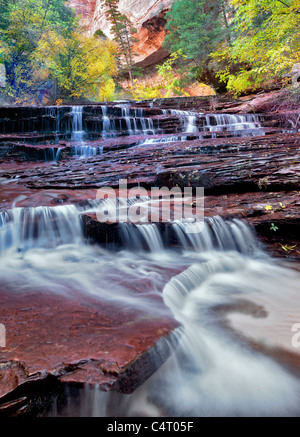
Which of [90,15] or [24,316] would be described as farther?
[90,15]

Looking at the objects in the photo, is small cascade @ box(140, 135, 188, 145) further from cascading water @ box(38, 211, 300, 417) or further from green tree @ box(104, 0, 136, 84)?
green tree @ box(104, 0, 136, 84)

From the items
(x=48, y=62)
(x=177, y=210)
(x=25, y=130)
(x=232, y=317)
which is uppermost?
(x=48, y=62)

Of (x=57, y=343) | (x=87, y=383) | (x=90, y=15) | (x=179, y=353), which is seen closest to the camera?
(x=87, y=383)

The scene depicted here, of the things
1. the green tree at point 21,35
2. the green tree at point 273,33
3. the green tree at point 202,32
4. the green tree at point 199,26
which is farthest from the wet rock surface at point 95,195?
the green tree at point 199,26

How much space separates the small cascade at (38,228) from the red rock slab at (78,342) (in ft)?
6.29

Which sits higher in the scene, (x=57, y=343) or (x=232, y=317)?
(x=57, y=343)

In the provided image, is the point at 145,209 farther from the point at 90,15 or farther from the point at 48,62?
the point at 90,15

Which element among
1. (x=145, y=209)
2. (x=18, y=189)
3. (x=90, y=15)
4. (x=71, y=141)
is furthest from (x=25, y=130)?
(x=90, y=15)

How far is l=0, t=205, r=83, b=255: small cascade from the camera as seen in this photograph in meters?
4.42

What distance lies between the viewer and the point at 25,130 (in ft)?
43.1

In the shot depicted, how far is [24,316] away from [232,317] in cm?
230

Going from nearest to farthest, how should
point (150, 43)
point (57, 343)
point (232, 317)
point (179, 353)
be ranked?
1. point (57, 343)
2. point (179, 353)
3. point (232, 317)
4. point (150, 43)

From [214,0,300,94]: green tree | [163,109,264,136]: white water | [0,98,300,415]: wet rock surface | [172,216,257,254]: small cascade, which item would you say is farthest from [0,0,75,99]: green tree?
[172,216,257,254]: small cascade

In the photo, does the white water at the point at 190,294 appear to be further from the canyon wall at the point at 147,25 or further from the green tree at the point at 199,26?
the canyon wall at the point at 147,25
